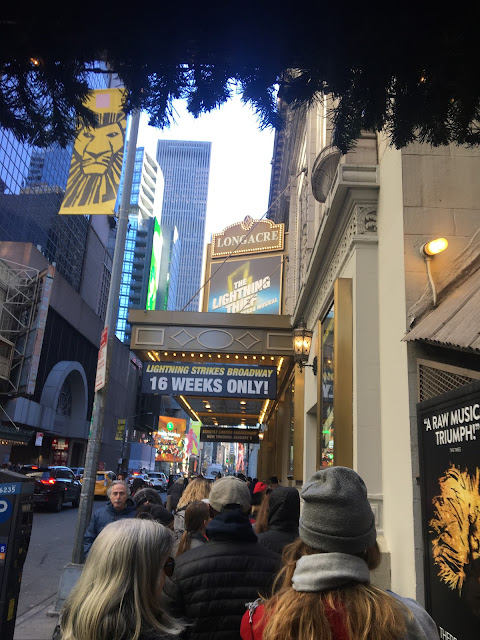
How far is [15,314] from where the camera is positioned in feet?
140

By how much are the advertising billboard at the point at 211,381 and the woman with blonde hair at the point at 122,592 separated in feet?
35.9

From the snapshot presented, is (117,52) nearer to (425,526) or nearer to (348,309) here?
(425,526)

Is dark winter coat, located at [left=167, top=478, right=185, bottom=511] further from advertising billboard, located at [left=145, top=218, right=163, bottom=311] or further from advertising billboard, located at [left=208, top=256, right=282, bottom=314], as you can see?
advertising billboard, located at [left=145, top=218, right=163, bottom=311]

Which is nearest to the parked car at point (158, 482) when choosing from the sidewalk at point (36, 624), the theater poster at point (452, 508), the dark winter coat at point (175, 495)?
the dark winter coat at point (175, 495)

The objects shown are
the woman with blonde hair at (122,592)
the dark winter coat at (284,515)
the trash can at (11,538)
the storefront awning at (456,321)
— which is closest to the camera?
the woman with blonde hair at (122,592)

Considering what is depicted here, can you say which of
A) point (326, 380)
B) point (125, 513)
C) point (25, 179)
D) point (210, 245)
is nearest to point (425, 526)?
point (125, 513)

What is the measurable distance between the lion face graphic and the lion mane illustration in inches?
258

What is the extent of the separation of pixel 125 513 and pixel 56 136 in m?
4.49

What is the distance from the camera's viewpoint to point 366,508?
187 centimetres

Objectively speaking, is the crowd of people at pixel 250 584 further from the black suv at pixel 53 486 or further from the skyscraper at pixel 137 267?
the skyscraper at pixel 137 267

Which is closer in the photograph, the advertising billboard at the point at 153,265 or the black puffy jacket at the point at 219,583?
the black puffy jacket at the point at 219,583

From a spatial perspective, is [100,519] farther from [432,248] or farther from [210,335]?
[210,335]

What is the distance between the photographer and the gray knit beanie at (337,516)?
1.80 meters

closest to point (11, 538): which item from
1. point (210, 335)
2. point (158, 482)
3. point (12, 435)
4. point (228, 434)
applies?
point (210, 335)
